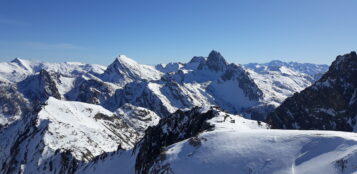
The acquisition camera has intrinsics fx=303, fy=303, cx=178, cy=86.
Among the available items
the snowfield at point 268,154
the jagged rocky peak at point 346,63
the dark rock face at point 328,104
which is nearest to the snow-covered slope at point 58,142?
the snowfield at point 268,154

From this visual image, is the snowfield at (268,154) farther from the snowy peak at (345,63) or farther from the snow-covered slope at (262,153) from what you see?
the snowy peak at (345,63)

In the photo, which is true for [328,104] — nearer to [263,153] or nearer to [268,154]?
[263,153]

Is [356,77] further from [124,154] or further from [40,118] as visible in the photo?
[40,118]

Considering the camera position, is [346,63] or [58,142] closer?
[58,142]

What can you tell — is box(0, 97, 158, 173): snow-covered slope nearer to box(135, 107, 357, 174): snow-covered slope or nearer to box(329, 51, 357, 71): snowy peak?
box(135, 107, 357, 174): snow-covered slope

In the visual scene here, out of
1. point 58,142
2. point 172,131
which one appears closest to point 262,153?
point 172,131

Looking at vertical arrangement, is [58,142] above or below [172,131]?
below

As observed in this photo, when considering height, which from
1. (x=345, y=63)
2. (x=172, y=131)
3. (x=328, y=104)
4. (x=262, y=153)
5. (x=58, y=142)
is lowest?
(x=58, y=142)
